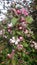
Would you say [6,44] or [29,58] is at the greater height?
[6,44]

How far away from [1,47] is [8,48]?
113mm

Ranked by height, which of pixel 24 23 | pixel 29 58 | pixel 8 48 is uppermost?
pixel 24 23

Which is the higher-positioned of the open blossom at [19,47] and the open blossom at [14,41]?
the open blossom at [14,41]

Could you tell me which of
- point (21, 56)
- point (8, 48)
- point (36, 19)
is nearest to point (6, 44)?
point (8, 48)

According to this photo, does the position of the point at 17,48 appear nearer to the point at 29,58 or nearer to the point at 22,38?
the point at 22,38

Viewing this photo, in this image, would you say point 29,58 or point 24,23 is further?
point 29,58

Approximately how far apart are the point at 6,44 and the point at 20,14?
40cm

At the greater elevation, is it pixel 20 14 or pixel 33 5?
pixel 20 14

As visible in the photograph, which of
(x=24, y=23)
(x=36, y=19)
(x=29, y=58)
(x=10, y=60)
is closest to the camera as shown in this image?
(x=10, y=60)

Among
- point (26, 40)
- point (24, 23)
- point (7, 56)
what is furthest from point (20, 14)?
point (7, 56)

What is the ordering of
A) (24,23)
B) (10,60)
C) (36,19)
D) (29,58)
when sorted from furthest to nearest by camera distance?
(36,19) → (29,58) → (24,23) → (10,60)

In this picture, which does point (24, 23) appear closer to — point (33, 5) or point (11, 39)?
point (11, 39)

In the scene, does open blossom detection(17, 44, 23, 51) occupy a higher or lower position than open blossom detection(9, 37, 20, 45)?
lower

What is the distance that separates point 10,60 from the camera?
2691 mm
